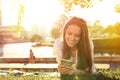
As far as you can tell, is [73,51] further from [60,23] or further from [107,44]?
[107,44]

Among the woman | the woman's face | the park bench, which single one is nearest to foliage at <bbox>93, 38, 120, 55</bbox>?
the park bench

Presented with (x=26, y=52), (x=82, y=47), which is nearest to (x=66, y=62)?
(x=82, y=47)

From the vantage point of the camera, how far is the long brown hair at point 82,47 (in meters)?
9.80

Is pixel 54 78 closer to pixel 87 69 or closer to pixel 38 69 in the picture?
pixel 87 69

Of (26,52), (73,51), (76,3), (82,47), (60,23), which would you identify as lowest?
(26,52)

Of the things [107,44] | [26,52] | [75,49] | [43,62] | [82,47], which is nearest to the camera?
[82,47]

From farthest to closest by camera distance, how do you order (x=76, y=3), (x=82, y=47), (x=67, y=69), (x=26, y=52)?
(x=26, y=52) → (x=76, y=3) → (x=67, y=69) → (x=82, y=47)

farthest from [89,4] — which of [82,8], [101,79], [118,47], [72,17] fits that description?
[118,47]

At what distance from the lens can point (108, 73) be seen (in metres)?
10.6

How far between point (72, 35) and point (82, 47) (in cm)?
49

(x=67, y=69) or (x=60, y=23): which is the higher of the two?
(x=60, y=23)

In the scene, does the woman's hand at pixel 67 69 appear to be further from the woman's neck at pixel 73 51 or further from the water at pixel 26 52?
the water at pixel 26 52

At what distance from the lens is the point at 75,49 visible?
10023 millimetres

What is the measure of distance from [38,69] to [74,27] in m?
3.43
